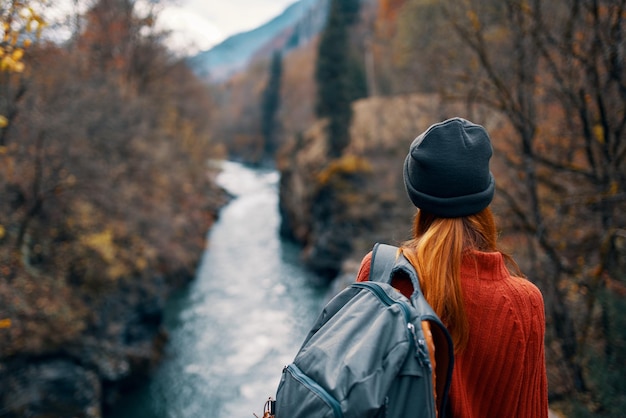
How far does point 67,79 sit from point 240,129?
212ft

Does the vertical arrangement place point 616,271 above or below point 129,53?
below

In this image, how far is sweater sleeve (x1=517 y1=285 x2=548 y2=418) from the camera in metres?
1.47

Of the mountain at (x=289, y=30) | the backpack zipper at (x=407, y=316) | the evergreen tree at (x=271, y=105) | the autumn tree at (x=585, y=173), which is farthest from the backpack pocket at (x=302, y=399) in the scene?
the evergreen tree at (x=271, y=105)

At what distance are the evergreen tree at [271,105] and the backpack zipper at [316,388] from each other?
64.1m

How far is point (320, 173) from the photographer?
2636cm

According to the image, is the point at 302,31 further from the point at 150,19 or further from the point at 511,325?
the point at 511,325

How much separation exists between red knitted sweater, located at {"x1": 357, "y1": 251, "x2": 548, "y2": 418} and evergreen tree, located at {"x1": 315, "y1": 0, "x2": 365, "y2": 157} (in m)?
26.2

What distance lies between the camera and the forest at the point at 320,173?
4.70 m

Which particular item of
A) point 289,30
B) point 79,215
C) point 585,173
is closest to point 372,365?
point 585,173

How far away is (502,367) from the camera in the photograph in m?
1.45

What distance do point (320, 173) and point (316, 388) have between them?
2528cm

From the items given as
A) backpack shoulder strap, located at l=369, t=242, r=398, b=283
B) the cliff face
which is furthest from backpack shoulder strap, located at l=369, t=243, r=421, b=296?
the cliff face

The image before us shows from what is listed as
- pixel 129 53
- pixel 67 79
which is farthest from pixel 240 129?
pixel 67 79

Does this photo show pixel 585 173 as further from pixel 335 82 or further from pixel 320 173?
pixel 335 82
